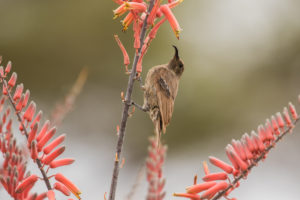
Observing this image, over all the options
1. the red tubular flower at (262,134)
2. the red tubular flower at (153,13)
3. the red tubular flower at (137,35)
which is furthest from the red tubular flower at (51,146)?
the red tubular flower at (262,134)

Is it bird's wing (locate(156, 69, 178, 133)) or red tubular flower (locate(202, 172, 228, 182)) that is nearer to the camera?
red tubular flower (locate(202, 172, 228, 182))

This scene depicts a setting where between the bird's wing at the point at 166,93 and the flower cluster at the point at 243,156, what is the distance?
2.04 m

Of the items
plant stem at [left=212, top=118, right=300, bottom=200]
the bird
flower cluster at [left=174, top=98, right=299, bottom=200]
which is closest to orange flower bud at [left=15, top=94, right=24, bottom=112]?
flower cluster at [left=174, top=98, right=299, bottom=200]

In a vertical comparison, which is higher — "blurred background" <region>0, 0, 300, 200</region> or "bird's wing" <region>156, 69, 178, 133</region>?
"blurred background" <region>0, 0, 300, 200</region>

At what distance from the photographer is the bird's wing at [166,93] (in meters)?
4.10

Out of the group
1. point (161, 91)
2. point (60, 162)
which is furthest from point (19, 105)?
point (161, 91)

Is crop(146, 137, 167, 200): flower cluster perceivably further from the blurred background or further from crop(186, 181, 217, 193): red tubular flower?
the blurred background

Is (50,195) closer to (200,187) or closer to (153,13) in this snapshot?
(200,187)

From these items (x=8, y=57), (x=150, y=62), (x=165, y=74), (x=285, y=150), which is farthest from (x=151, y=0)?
(x=285, y=150)

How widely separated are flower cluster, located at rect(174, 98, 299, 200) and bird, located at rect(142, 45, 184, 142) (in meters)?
2.04

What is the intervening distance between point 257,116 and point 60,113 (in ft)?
23.0

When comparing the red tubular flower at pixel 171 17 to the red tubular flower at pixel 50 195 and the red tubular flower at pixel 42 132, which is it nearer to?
the red tubular flower at pixel 42 132

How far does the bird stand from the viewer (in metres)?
4.06

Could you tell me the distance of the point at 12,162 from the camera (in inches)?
60.2
